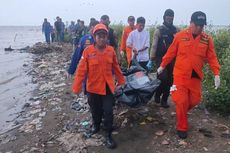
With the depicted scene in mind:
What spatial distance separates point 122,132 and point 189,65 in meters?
1.76

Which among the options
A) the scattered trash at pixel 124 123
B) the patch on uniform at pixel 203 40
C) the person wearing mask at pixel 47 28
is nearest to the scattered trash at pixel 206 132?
the scattered trash at pixel 124 123

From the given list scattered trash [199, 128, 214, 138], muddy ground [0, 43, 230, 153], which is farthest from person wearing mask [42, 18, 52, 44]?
scattered trash [199, 128, 214, 138]

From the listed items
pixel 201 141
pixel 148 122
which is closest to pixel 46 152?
pixel 148 122

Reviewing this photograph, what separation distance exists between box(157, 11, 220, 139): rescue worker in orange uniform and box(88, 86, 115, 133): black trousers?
108 centimetres

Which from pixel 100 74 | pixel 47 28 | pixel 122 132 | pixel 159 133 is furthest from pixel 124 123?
pixel 47 28

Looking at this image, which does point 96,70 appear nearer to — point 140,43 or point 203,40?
point 203,40

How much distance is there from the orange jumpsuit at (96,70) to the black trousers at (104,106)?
13 cm

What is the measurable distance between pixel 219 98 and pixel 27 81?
9.83 metres

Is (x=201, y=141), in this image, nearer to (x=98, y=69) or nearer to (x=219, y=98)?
(x=219, y=98)

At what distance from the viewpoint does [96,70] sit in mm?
5715

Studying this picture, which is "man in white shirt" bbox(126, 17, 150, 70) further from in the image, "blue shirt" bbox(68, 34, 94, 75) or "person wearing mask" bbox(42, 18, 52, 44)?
"person wearing mask" bbox(42, 18, 52, 44)

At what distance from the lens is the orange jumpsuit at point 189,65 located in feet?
18.0

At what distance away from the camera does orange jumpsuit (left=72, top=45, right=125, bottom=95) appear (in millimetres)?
5684

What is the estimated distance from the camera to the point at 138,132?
6.14m
